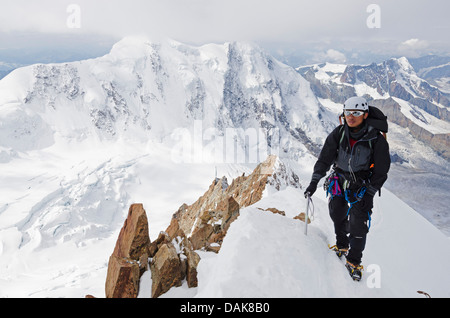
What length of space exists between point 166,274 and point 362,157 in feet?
18.8

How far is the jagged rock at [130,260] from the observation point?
6.49 meters

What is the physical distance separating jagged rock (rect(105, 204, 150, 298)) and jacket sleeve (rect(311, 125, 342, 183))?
5311 mm

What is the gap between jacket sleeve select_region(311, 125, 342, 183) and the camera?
641cm

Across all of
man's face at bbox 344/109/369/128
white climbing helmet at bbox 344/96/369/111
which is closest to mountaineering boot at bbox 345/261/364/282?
man's face at bbox 344/109/369/128

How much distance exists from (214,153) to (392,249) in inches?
7069

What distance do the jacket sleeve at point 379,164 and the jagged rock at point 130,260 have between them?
20.5ft

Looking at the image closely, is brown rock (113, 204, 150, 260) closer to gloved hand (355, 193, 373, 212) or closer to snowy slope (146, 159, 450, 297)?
snowy slope (146, 159, 450, 297)

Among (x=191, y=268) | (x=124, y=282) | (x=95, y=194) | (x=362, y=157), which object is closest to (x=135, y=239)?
(x=124, y=282)

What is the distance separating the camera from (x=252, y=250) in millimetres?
5668

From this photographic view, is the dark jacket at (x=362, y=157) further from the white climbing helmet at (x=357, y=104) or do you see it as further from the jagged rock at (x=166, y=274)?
the jagged rock at (x=166, y=274)

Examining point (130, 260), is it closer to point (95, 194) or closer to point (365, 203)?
point (365, 203)
